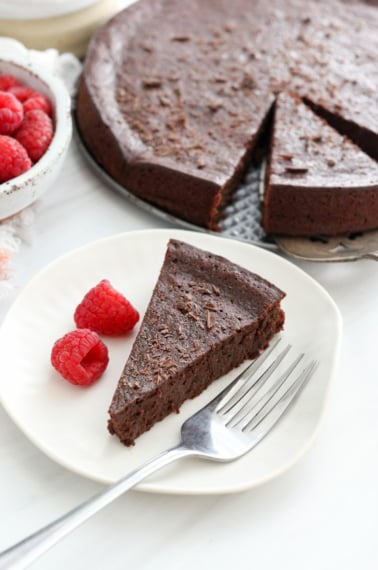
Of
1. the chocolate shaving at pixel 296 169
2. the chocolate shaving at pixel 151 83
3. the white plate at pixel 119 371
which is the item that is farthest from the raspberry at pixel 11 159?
the chocolate shaving at pixel 296 169

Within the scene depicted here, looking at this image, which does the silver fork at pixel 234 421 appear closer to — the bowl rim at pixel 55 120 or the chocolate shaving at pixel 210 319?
the chocolate shaving at pixel 210 319

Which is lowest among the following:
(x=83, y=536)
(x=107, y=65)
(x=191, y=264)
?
(x=83, y=536)

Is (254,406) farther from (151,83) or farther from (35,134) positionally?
(151,83)

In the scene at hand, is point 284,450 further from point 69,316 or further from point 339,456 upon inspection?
point 69,316

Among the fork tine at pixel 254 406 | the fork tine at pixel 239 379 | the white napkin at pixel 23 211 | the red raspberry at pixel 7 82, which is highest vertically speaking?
the red raspberry at pixel 7 82

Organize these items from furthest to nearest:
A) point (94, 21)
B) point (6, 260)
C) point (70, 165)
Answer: point (94, 21) → point (70, 165) → point (6, 260)

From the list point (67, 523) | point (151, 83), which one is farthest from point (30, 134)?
point (67, 523)

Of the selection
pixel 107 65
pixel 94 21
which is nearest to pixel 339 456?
pixel 107 65

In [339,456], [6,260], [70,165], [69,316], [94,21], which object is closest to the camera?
[339,456]

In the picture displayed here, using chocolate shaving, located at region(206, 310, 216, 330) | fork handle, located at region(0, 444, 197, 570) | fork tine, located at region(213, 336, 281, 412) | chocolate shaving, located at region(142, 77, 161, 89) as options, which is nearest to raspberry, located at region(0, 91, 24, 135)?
chocolate shaving, located at region(142, 77, 161, 89)
